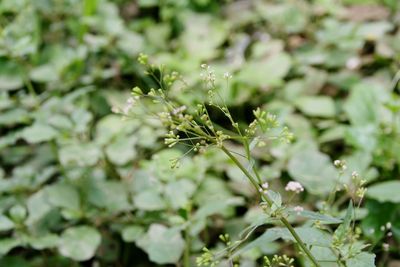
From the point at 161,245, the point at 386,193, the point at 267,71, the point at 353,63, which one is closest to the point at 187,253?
the point at 161,245

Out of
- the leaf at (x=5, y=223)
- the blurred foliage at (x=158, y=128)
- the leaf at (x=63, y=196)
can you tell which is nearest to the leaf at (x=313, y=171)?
the blurred foliage at (x=158, y=128)

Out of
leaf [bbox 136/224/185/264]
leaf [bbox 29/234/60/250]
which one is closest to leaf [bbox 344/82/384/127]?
leaf [bbox 136/224/185/264]

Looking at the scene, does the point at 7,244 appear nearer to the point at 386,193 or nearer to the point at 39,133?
the point at 39,133

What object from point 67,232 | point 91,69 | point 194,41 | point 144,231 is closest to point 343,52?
point 194,41

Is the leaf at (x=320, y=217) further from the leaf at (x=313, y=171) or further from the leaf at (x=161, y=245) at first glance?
the leaf at (x=313, y=171)

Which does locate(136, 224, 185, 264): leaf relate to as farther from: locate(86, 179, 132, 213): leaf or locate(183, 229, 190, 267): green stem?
locate(86, 179, 132, 213): leaf
